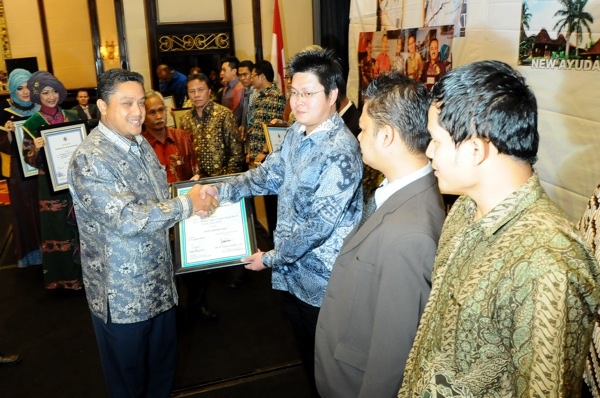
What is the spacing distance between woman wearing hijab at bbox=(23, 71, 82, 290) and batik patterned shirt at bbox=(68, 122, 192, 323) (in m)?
1.67

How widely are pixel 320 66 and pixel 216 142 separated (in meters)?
1.86

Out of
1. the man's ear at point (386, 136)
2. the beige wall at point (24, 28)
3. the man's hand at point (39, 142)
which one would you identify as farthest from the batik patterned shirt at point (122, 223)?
the beige wall at point (24, 28)

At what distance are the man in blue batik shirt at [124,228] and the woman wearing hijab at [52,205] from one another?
66.2 inches

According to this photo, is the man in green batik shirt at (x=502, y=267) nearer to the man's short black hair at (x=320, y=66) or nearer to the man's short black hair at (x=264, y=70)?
the man's short black hair at (x=320, y=66)

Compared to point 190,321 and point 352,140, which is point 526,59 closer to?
point 352,140

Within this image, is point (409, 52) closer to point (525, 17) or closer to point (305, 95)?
point (525, 17)

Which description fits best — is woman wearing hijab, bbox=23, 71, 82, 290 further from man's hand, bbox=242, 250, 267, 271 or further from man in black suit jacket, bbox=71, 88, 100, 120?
man's hand, bbox=242, 250, 267, 271

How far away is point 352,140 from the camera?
183 centimetres

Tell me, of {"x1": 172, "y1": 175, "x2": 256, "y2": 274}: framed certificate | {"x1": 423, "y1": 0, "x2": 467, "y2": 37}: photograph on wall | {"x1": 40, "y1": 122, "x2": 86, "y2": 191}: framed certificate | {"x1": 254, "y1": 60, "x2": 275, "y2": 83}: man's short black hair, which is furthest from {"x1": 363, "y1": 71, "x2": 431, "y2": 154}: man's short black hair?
{"x1": 254, "y1": 60, "x2": 275, "y2": 83}: man's short black hair

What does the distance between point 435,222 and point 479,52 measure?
4.81ft

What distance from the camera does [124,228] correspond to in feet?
5.60

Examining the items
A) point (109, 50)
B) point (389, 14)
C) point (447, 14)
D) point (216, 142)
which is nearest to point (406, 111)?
point (447, 14)

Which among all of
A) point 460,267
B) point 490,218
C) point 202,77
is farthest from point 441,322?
point 202,77

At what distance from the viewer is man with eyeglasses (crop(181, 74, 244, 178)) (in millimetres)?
3574
